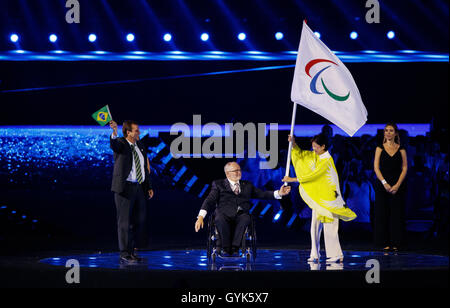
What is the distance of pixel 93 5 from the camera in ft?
32.0

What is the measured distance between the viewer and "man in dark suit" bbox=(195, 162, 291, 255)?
689 centimetres

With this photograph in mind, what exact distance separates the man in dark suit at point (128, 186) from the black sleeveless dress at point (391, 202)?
8.47ft

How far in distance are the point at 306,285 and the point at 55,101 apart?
5.48 meters

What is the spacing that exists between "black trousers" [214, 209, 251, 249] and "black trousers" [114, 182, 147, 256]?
713 millimetres

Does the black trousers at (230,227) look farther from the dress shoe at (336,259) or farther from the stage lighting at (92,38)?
the stage lighting at (92,38)

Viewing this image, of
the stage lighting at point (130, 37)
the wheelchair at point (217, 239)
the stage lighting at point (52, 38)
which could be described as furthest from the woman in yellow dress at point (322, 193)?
the stage lighting at point (52, 38)

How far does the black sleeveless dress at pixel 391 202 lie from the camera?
823 cm

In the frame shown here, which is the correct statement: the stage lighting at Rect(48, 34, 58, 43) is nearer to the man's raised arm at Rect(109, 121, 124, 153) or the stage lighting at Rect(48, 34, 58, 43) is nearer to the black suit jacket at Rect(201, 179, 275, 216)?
the man's raised arm at Rect(109, 121, 124, 153)

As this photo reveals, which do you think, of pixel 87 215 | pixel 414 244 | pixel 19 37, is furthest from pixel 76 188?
pixel 414 244

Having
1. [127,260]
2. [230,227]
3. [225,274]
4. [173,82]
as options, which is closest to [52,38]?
[173,82]

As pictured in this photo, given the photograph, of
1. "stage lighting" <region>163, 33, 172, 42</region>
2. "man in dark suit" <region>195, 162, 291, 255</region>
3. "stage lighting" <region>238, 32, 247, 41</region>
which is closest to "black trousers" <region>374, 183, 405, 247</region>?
"man in dark suit" <region>195, 162, 291, 255</region>

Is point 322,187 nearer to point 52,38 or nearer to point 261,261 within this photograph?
point 261,261

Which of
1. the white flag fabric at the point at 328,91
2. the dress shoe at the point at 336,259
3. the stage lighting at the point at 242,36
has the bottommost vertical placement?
the dress shoe at the point at 336,259

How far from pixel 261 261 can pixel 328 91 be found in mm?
1600
